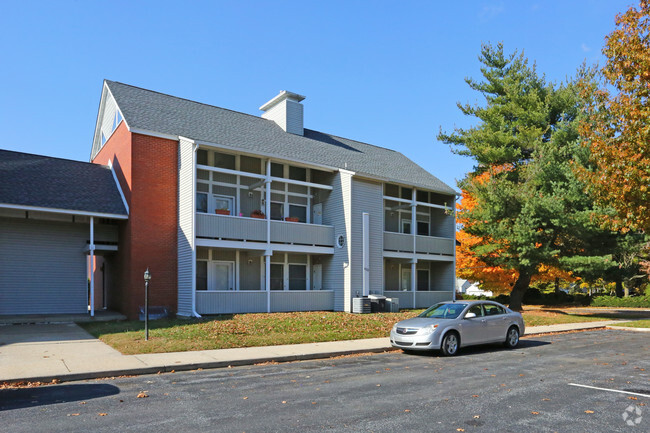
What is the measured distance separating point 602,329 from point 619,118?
421 inches

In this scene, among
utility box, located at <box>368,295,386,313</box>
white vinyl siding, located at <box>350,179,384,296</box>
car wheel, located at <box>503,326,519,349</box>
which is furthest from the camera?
white vinyl siding, located at <box>350,179,384,296</box>

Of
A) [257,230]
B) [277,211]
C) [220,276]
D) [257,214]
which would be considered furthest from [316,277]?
[220,276]

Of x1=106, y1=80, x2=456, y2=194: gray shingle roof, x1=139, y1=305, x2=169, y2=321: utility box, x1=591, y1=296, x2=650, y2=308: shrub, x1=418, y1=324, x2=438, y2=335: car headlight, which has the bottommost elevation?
x1=591, y1=296, x2=650, y2=308: shrub

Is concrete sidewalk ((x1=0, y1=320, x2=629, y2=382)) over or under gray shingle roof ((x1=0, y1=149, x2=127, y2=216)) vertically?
under

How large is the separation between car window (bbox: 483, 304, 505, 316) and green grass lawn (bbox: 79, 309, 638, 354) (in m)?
4.02

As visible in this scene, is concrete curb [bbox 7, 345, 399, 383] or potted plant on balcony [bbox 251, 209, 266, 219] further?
potted plant on balcony [bbox 251, 209, 266, 219]

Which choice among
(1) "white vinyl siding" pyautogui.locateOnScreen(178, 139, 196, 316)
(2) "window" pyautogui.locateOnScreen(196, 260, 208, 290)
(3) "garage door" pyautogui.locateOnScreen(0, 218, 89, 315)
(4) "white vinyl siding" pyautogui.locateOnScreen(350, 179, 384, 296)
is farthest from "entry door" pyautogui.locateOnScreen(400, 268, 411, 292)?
(3) "garage door" pyautogui.locateOnScreen(0, 218, 89, 315)

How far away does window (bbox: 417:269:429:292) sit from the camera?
30703 millimetres

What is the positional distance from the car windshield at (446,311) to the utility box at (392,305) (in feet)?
31.2

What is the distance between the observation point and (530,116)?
2922cm

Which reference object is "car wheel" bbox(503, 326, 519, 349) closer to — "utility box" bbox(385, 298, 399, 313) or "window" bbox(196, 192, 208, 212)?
"utility box" bbox(385, 298, 399, 313)

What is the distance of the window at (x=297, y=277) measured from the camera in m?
24.8

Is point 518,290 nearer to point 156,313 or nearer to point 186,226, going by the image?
point 186,226

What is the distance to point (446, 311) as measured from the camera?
14289mm
